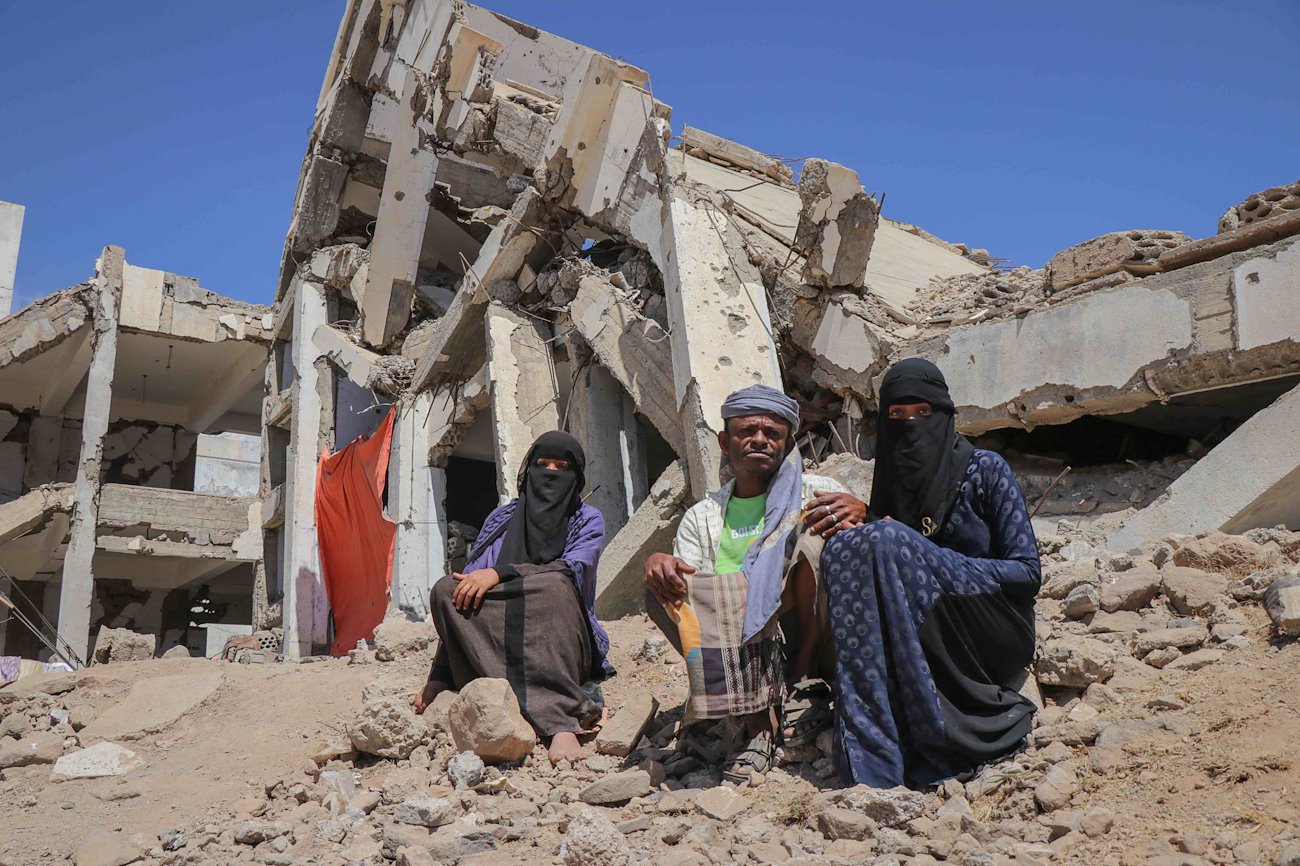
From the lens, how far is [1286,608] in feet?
8.41

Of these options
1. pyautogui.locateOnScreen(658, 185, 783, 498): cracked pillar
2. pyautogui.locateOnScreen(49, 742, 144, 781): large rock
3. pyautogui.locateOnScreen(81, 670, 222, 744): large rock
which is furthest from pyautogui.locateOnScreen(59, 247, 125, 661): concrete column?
pyautogui.locateOnScreen(658, 185, 783, 498): cracked pillar

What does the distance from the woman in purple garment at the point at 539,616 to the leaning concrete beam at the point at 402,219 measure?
6193mm

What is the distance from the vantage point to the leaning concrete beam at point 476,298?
24.8ft

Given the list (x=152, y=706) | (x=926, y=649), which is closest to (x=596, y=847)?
(x=926, y=649)

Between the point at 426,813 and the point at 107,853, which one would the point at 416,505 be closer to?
the point at 107,853

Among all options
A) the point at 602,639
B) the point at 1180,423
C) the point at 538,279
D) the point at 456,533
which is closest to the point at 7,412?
the point at 456,533

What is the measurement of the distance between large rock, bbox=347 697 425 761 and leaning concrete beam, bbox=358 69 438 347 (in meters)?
6.88

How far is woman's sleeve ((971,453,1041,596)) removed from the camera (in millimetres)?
2576

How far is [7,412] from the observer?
16.0 metres

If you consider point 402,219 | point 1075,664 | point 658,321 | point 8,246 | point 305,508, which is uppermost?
point 8,246

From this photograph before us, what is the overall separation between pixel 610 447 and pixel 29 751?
4.03 m

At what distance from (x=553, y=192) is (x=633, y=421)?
1.73 m

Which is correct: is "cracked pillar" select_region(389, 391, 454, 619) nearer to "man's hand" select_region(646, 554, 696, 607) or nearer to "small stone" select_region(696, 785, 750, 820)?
"man's hand" select_region(646, 554, 696, 607)

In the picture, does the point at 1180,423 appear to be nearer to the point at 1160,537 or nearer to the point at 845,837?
the point at 1160,537
